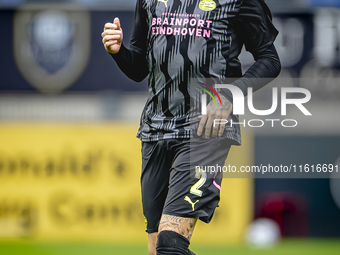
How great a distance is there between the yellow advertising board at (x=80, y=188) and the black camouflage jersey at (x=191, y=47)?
17.1 ft

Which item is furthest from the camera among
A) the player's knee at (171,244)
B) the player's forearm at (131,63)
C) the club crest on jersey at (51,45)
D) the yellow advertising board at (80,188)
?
the club crest on jersey at (51,45)

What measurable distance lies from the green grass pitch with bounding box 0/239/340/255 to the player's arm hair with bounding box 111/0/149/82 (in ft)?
14.7

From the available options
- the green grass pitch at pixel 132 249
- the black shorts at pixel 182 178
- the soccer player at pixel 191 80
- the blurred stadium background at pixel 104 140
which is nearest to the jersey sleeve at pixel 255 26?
the soccer player at pixel 191 80

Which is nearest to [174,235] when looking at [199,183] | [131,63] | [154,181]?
[199,183]

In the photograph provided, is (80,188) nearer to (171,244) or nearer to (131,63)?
(131,63)

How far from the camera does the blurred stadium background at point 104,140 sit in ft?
26.0

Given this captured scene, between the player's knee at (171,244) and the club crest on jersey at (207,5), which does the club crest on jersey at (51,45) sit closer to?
the club crest on jersey at (207,5)

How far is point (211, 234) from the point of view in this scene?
26.2 ft

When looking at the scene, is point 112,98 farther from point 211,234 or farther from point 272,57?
point 272,57

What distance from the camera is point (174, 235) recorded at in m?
2.47

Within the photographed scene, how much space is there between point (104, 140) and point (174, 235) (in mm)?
5815

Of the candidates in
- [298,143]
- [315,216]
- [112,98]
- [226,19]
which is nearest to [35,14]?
[112,98]

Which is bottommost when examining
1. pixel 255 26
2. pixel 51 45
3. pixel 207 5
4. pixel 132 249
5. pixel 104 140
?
pixel 132 249

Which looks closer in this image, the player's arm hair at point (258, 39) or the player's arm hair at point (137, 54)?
the player's arm hair at point (258, 39)
